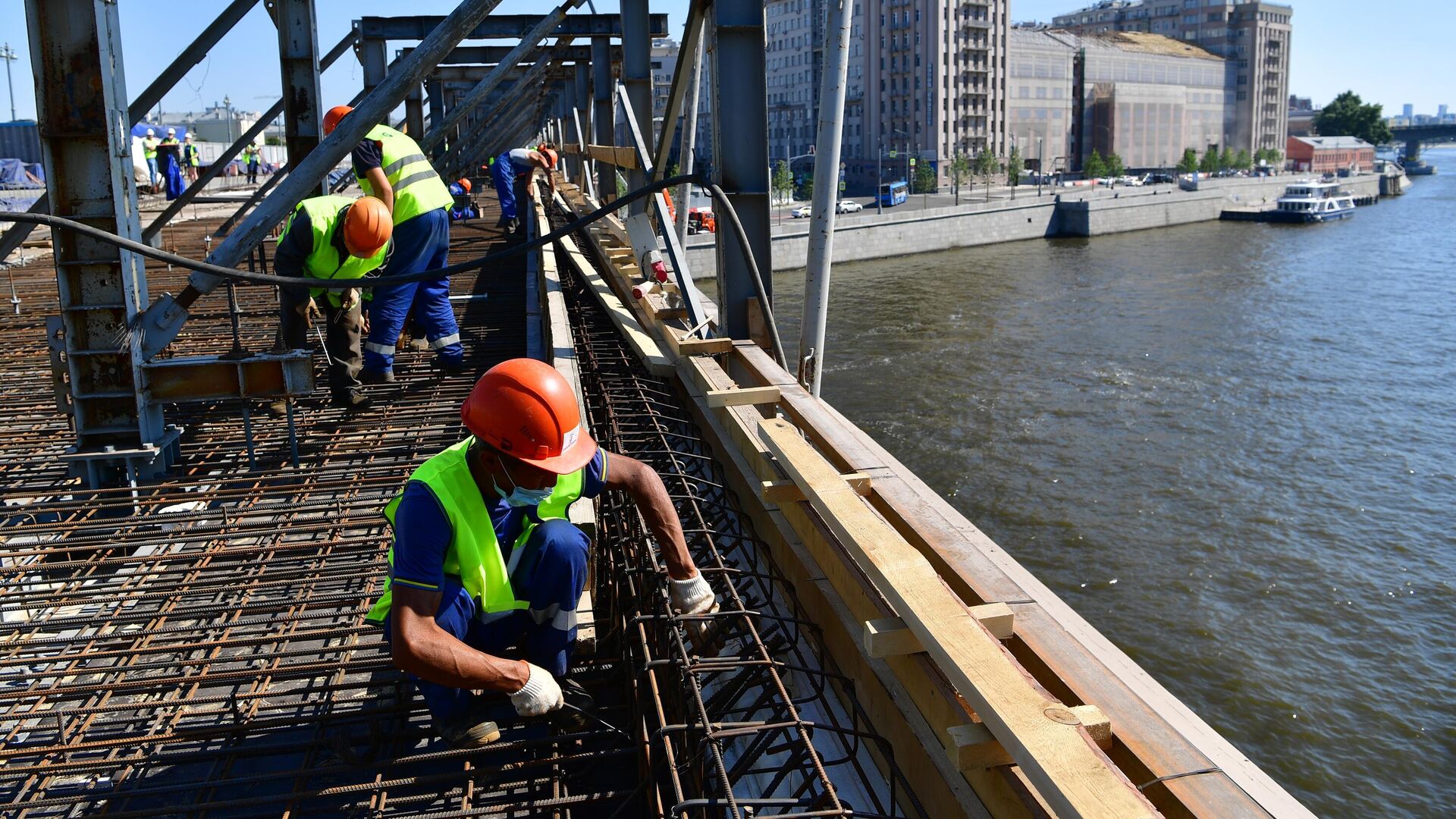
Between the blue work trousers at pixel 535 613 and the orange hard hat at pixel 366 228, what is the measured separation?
3449mm

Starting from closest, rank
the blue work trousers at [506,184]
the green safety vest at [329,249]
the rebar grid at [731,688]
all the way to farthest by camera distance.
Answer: the rebar grid at [731,688]
the green safety vest at [329,249]
the blue work trousers at [506,184]

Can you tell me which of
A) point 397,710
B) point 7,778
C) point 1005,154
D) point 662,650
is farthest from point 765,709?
point 1005,154

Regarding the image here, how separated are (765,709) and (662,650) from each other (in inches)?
20.9

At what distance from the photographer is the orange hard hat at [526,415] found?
327 centimetres

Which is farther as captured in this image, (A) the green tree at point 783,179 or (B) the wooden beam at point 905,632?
(A) the green tree at point 783,179

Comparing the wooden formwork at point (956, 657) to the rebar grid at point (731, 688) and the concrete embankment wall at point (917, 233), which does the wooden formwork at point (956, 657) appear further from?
the concrete embankment wall at point (917, 233)

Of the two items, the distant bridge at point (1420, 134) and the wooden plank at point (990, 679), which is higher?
the distant bridge at point (1420, 134)

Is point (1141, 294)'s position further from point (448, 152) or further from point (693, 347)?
point (693, 347)

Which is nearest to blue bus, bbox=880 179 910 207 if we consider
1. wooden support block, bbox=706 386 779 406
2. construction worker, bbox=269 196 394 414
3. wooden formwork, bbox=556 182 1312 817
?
construction worker, bbox=269 196 394 414

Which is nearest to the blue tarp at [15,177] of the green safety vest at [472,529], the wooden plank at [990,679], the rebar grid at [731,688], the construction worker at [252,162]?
the construction worker at [252,162]

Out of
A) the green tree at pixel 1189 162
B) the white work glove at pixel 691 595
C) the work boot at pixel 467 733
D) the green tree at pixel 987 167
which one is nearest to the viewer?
the work boot at pixel 467 733

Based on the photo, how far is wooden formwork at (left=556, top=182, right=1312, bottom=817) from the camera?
2.36 meters

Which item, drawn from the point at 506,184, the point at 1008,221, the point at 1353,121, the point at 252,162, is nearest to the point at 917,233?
the point at 1008,221

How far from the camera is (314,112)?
7.84 m
